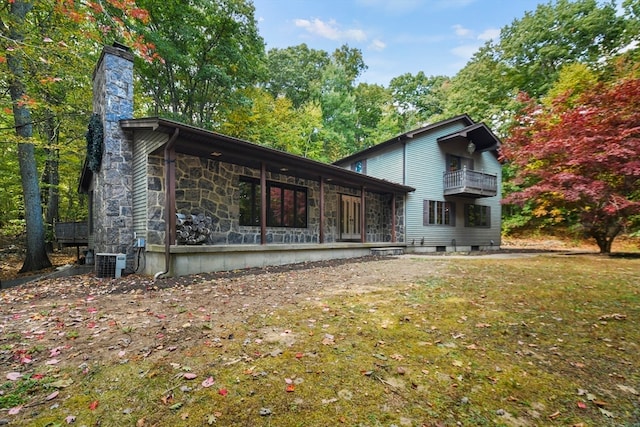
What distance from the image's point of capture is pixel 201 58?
15188 millimetres

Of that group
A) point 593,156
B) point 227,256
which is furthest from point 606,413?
point 593,156

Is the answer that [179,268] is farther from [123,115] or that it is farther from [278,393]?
[278,393]

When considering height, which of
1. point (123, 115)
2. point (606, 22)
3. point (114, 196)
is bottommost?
point (114, 196)

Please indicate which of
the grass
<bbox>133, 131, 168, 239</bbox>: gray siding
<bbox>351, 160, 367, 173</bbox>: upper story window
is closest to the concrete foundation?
<bbox>133, 131, 168, 239</bbox>: gray siding

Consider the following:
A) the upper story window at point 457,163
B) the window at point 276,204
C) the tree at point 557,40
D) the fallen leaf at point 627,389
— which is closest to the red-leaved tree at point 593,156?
the upper story window at point 457,163

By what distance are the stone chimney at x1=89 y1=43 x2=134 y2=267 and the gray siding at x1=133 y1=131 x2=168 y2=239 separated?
0.21 meters

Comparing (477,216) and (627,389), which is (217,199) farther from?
(477,216)

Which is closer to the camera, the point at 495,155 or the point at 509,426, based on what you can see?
the point at 509,426

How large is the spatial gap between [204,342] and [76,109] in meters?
12.7

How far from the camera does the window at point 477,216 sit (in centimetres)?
1587

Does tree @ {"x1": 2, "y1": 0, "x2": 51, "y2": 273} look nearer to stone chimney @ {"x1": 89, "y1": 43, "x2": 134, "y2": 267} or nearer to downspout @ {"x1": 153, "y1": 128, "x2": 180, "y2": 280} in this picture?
stone chimney @ {"x1": 89, "y1": 43, "x2": 134, "y2": 267}

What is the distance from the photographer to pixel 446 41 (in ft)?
61.8

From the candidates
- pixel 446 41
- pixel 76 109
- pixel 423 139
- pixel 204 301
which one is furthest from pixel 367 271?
pixel 446 41

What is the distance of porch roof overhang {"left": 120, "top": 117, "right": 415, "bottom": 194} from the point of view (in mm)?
6344
